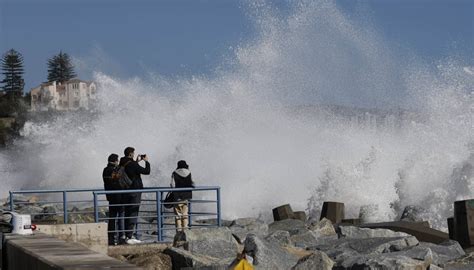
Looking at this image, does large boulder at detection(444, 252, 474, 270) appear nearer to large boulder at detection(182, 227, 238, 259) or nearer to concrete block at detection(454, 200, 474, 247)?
concrete block at detection(454, 200, 474, 247)

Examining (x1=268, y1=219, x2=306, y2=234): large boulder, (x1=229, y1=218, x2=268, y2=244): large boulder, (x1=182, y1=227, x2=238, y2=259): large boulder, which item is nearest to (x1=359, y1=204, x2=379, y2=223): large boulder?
(x1=229, y1=218, x2=268, y2=244): large boulder

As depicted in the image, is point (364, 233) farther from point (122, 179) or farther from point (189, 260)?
point (189, 260)

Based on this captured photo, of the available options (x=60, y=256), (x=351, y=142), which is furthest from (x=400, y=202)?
(x=60, y=256)

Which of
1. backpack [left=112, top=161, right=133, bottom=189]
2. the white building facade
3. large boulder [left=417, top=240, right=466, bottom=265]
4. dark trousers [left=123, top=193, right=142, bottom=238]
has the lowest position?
large boulder [left=417, top=240, right=466, bottom=265]

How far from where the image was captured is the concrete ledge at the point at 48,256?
7705 millimetres

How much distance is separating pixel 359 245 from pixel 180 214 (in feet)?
7.63

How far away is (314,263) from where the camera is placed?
12961 millimetres

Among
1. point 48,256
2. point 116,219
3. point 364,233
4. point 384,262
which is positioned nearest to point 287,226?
point 364,233

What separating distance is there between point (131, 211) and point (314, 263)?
294 centimetres

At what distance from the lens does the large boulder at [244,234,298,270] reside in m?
13.4

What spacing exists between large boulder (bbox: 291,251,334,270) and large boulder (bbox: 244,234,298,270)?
1.54 ft

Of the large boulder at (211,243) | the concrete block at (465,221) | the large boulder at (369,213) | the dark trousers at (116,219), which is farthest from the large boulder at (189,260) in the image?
the large boulder at (369,213)

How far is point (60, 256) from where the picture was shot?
8.38 m

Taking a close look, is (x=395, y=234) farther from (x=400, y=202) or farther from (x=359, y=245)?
(x=400, y=202)
